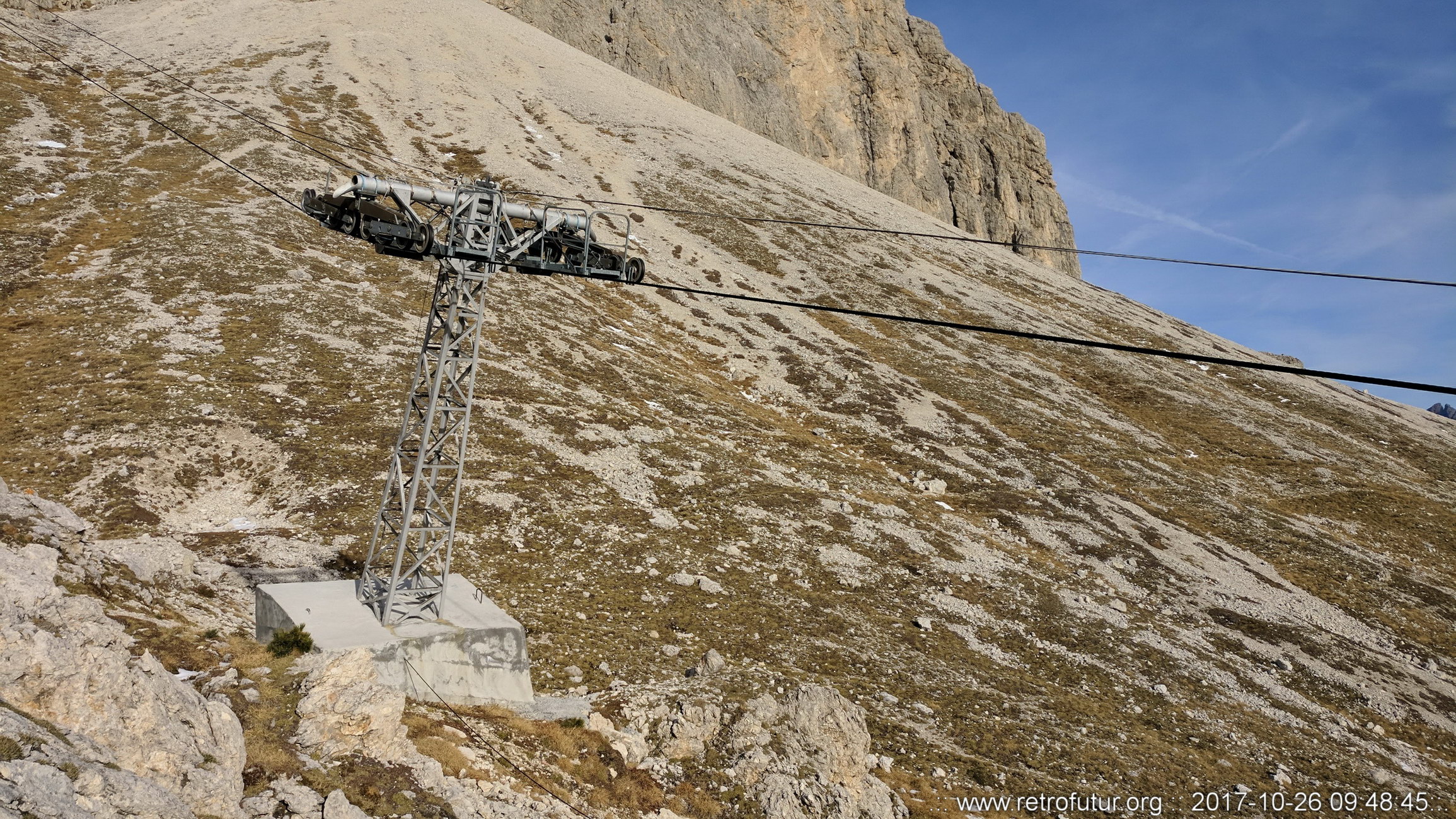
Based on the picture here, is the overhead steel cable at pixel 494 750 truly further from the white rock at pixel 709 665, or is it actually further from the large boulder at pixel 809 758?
the white rock at pixel 709 665

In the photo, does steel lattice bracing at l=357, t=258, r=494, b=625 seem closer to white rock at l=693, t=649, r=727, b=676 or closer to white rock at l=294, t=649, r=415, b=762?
white rock at l=294, t=649, r=415, b=762

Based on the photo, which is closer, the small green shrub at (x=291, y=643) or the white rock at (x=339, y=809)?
the white rock at (x=339, y=809)

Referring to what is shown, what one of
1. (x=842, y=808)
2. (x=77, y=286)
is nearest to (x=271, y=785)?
(x=842, y=808)

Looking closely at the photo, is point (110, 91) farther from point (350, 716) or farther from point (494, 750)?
point (494, 750)

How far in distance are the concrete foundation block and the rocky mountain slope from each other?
2.85 ft

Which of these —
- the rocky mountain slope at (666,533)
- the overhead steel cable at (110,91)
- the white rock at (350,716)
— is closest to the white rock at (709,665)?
the rocky mountain slope at (666,533)

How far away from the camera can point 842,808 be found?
14648 mm

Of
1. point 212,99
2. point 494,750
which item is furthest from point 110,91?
point 494,750

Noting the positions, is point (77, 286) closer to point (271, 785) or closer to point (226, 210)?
point (226, 210)

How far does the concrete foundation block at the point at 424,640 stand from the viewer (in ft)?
47.6

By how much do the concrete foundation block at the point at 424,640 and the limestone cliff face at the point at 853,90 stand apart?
354ft

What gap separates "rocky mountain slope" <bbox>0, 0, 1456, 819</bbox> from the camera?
42.1 feet

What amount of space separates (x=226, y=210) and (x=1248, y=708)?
48047 millimetres

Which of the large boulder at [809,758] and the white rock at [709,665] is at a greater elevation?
the large boulder at [809,758]
